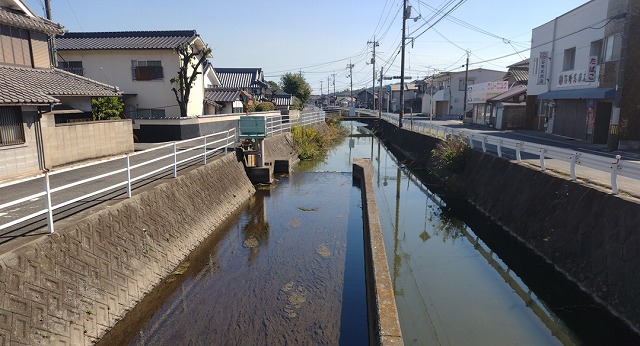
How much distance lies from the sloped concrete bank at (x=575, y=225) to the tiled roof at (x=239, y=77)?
29425mm

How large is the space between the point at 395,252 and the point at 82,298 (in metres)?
7.15

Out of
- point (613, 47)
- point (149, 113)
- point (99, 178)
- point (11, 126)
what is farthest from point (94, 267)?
point (613, 47)

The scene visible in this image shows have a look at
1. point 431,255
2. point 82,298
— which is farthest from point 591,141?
point 82,298

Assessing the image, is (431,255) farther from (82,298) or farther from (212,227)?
(82,298)

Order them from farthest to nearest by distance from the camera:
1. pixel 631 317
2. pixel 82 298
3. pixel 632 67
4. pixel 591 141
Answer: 1. pixel 591 141
2. pixel 632 67
3. pixel 631 317
4. pixel 82 298

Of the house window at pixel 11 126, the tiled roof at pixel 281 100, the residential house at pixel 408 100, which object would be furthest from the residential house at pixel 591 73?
the residential house at pixel 408 100

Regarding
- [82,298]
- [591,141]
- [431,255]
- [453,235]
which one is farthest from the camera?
[591,141]

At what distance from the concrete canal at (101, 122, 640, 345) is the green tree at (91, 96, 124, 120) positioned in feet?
29.5

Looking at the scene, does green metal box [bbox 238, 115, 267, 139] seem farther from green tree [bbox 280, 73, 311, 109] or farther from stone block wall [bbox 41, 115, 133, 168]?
green tree [bbox 280, 73, 311, 109]

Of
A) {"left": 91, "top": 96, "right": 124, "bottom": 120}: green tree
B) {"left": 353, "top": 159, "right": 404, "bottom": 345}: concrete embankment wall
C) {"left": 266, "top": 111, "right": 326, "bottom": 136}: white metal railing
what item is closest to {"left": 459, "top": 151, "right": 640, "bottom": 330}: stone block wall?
{"left": 353, "top": 159, "right": 404, "bottom": 345}: concrete embankment wall

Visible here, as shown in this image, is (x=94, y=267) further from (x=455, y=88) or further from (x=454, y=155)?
(x=455, y=88)

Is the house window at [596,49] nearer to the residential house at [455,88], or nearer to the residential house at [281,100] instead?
the residential house at [281,100]

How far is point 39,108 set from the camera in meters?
11.2

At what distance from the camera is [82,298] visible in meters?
5.52
